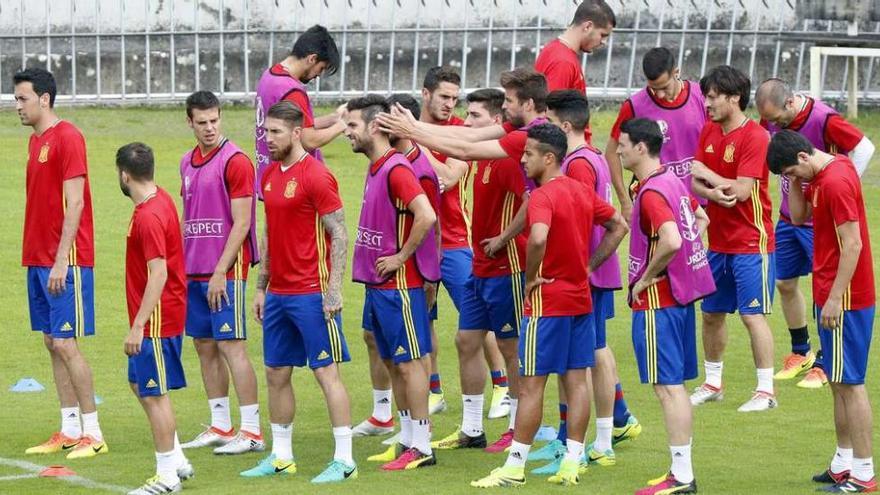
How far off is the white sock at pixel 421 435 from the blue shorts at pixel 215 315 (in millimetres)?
1483

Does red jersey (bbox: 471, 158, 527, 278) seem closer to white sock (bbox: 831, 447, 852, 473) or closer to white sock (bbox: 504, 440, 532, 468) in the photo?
white sock (bbox: 504, 440, 532, 468)

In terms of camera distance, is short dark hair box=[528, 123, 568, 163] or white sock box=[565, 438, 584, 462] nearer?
short dark hair box=[528, 123, 568, 163]

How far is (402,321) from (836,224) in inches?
108

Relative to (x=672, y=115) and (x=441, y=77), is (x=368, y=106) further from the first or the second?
(x=672, y=115)

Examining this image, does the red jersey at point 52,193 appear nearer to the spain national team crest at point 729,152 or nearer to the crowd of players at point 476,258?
the crowd of players at point 476,258

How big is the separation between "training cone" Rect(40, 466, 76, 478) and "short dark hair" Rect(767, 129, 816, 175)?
186 inches

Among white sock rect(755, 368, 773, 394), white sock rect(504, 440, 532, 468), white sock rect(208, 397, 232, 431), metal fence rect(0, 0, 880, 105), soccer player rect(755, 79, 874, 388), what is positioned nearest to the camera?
white sock rect(504, 440, 532, 468)

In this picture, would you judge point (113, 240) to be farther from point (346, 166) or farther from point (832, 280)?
point (832, 280)

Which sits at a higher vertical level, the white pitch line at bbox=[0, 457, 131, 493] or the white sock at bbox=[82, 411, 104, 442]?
the white sock at bbox=[82, 411, 104, 442]

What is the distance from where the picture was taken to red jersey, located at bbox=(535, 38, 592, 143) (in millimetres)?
11617

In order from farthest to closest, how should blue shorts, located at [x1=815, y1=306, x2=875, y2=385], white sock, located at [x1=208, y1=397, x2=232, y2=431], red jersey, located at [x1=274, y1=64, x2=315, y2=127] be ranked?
red jersey, located at [x1=274, y1=64, x2=315, y2=127], white sock, located at [x1=208, y1=397, x2=232, y2=431], blue shorts, located at [x1=815, y1=306, x2=875, y2=385]

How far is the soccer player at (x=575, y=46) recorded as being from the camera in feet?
38.1

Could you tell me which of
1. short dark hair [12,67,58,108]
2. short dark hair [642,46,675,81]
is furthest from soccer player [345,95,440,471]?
short dark hair [642,46,675,81]

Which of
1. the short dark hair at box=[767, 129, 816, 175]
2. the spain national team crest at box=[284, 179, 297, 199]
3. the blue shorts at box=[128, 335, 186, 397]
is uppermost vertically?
the short dark hair at box=[767, 129, 816, 175]
